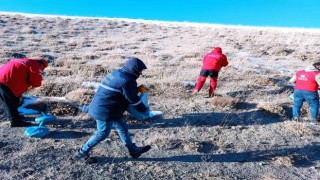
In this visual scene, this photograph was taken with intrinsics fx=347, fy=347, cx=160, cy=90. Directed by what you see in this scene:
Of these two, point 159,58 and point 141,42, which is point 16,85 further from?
point 141,42

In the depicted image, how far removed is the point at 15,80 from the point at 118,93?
2.84 metres

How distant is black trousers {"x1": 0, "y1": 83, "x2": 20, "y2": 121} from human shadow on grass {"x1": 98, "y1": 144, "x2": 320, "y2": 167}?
2.38m

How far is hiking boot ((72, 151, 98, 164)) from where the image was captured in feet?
19.4

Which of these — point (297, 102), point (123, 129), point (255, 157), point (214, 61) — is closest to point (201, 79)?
point (214, 61)

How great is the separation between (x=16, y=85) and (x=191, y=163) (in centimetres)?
388

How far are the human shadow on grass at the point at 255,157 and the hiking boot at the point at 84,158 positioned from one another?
0.21 m

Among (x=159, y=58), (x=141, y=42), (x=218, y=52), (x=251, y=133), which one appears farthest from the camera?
(x=141, y=42)

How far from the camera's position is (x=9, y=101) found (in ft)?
23.5

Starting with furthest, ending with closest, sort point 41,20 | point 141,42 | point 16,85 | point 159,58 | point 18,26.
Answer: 1. point 41,20
2. point 18,26
3. point 141,42
4. point 159,58
5. point 16,85

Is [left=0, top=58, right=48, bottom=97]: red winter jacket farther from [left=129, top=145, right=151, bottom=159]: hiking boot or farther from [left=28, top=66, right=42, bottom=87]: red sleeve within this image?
[left=129, top=145, right=151, bottom=159]: hiking boot

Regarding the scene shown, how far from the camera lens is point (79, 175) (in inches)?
221

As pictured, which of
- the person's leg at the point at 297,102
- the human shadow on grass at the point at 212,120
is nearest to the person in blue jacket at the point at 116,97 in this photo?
the human shadow on grass at the point at 212,120

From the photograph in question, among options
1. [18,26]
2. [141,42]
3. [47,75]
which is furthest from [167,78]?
[18,26]

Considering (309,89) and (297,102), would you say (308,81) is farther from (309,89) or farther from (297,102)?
(297,102)
